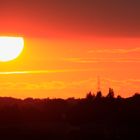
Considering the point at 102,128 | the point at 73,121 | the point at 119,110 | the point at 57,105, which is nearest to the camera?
the point at 102,128

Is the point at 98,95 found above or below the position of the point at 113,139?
above

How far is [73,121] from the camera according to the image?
430ft

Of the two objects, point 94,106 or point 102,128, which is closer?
point 102,128

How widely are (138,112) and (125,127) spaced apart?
1632cm

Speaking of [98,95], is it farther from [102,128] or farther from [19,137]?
[19,137]

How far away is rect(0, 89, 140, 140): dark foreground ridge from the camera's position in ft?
367

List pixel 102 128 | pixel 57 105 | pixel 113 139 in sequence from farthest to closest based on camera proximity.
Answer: pixel 57 105, pixel 102 128, pixel 113 139

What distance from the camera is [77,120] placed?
131750mm

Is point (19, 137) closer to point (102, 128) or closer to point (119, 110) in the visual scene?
point (102, 128)

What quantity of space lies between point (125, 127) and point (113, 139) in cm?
1376

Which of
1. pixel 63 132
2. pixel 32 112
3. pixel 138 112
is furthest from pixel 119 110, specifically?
A: pixel 63 132

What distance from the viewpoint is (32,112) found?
136875 mm

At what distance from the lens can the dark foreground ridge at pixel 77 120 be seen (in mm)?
111938

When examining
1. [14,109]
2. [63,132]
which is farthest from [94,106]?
[63,132]
